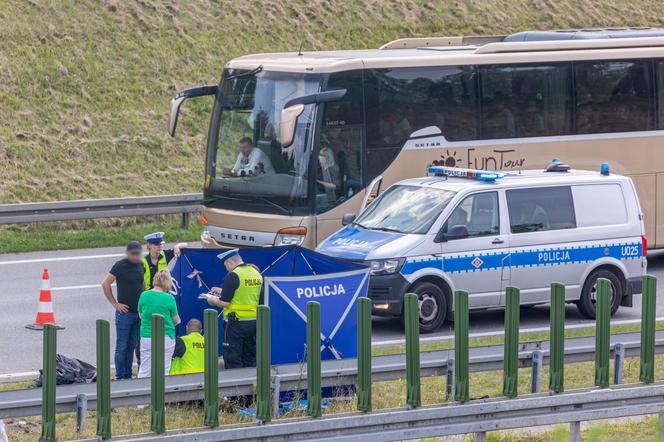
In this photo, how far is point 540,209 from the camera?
1547 centimetres

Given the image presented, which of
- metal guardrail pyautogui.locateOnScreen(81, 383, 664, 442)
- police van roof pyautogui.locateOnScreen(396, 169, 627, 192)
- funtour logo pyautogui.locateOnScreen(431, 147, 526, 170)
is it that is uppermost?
funtour logo pyautogui.locateOnScreen(431, 147, 526, 170)

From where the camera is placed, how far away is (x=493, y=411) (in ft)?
30.7

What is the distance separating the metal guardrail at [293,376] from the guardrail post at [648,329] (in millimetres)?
275

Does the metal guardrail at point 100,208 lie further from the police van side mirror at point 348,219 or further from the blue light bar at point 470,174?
the blue light bar at point 470,174

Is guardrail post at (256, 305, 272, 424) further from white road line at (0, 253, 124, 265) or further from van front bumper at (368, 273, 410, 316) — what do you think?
white road line at (0, 253, 124, 265)

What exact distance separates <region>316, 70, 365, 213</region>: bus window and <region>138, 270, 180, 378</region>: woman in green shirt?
5629 mm

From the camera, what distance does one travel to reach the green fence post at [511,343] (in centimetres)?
970

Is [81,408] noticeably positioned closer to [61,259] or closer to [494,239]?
[494,239]

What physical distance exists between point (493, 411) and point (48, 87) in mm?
19604

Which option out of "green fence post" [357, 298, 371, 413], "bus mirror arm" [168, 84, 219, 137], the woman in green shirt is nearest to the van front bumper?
the woman in green shirt

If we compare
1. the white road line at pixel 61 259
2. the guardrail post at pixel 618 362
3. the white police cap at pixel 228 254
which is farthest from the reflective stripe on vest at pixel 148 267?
the white road line at pixel 61 259

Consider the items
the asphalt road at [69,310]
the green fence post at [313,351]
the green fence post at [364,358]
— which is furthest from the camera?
the asphalt road at [69,310]

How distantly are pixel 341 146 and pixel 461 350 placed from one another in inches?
314

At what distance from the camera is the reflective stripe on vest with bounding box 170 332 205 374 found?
38.0ft
